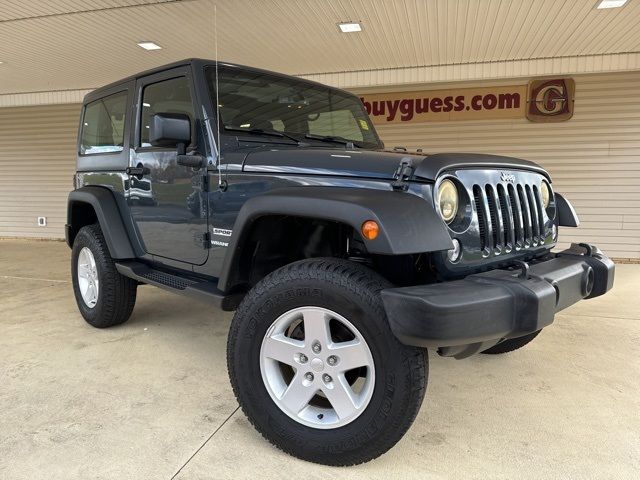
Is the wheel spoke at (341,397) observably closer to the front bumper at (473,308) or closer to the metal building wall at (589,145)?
the front bumper at (473,308)

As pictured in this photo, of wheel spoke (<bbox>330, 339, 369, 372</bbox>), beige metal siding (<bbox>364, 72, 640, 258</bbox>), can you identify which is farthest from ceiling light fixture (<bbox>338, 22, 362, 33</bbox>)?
wheel spoke (<bbox>330, 339, 369, 372</bbox>)

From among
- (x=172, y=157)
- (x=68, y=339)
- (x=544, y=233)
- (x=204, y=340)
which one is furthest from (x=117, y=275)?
(x=544, y=233)

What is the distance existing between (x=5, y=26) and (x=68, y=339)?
4574 mm

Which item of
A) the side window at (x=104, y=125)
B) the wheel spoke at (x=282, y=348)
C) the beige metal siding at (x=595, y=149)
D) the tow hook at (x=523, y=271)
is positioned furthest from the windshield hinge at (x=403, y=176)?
the beige metal siding at (x=595, y=149)

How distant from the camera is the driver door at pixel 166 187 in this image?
2711 mm

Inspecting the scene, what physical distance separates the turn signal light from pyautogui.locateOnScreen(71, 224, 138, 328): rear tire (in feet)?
8.04

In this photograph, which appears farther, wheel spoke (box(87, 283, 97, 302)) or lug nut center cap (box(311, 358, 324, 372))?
wheel spoke (box(87, 283, 97, 302))

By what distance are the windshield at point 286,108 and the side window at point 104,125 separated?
1.11m

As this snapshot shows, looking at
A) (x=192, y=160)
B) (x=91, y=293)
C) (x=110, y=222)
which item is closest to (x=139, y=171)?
(x=110, y=222)

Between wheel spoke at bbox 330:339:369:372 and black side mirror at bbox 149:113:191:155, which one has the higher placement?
black side mirror at bbox 149:113:191:155

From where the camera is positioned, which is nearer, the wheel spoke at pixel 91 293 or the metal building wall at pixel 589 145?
the wheel spoke at pixel 91 293

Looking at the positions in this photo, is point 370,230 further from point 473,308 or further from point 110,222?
point 110,222

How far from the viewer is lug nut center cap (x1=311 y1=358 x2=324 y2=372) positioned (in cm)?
195

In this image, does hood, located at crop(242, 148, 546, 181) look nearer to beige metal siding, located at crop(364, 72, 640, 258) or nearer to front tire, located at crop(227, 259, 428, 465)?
front tire, located at crop(227, 259, 428, 465)
